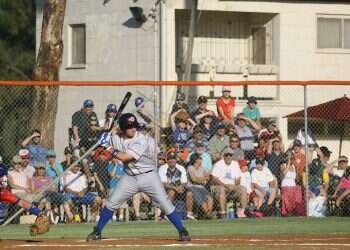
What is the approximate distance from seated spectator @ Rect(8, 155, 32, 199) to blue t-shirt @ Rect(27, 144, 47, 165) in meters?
0.32

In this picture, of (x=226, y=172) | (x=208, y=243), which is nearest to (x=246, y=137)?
(x=226, y=172)

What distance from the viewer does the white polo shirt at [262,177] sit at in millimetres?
23359

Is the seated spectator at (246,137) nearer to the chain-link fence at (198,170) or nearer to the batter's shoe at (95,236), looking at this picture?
the chain-link fence at (198,170)

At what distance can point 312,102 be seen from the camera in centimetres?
3083

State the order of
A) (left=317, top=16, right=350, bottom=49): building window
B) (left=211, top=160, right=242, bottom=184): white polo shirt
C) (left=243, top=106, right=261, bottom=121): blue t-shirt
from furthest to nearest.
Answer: (left=317, top=16, right=350, bottom=49): building window
(left=243, top=106, right=261, bottom=121): blue t-shirt
(left=211, top=160, right=242, bottom=184): white polo shirt

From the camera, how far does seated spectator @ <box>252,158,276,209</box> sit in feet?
76.5

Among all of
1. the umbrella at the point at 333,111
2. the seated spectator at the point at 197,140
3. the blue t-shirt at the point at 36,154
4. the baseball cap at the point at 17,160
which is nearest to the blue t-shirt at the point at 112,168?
the blue t-shirt at the point at 36,154

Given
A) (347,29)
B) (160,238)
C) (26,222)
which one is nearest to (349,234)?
(160,238)

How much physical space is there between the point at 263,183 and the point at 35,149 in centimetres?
433

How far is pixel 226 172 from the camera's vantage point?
23219 millimetres

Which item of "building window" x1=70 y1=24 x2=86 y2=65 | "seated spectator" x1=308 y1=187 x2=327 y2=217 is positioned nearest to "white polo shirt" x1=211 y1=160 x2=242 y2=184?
"seated spectator" x1=308 y1=187 x2=327 y2=217

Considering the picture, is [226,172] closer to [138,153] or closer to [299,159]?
[299,159]

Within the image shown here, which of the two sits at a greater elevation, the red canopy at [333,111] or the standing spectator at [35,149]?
the red canopy at [333,111]

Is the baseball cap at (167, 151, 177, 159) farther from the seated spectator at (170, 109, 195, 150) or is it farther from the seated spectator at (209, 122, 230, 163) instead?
the seated spectator at (209, 122, 230, 163)
